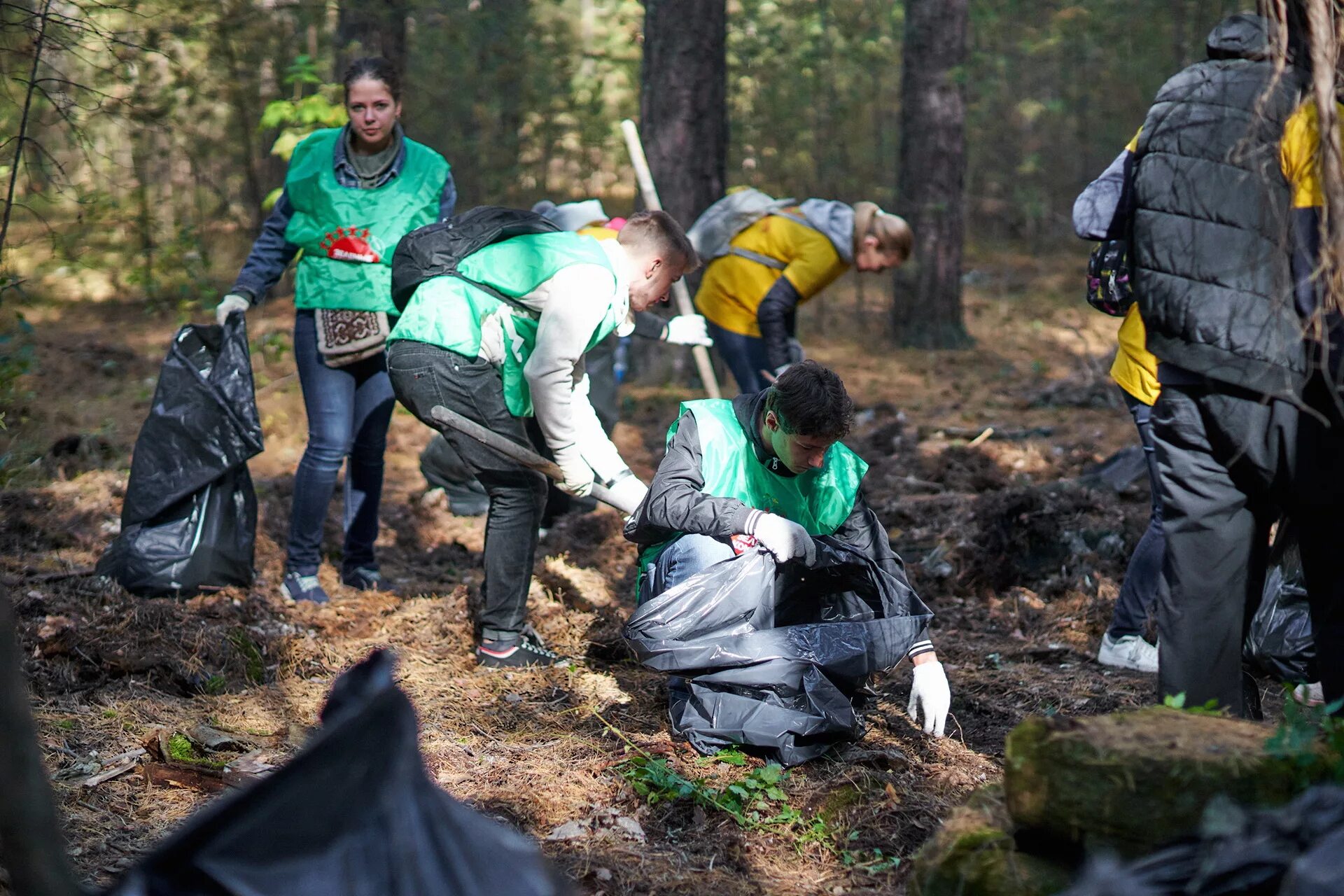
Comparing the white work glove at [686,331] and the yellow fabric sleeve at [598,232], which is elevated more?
the yellow fabric sleeve at [598,232]

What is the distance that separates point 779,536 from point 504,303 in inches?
46.6

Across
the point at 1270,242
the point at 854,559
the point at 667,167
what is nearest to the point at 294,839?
the point at 854,559

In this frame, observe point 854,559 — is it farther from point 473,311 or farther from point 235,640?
point 235,640

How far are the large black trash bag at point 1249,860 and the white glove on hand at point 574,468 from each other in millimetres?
2113

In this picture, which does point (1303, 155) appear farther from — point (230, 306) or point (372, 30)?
point (372, 30)

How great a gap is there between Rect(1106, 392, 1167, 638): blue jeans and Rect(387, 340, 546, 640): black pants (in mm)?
1875

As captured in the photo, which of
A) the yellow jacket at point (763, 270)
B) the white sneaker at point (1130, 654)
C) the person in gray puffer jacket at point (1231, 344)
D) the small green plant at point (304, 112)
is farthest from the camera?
the small green plant at point (304, 112)

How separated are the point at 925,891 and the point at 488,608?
6.66 ft

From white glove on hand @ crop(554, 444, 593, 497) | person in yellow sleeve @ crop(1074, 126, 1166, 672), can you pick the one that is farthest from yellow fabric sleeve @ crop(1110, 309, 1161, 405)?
white glove on hand @ crop(554, 444, 593, 497)

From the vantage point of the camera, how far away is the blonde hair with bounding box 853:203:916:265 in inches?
208

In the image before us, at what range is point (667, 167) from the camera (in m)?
7.91

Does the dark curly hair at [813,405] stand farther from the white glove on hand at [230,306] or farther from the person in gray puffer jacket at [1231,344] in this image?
the white glove on hand at [230,306]

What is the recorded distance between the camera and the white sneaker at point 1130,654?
369cm

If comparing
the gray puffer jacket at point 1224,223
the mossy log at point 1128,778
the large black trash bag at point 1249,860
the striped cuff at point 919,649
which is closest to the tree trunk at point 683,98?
the striped cuff at point 919,649
